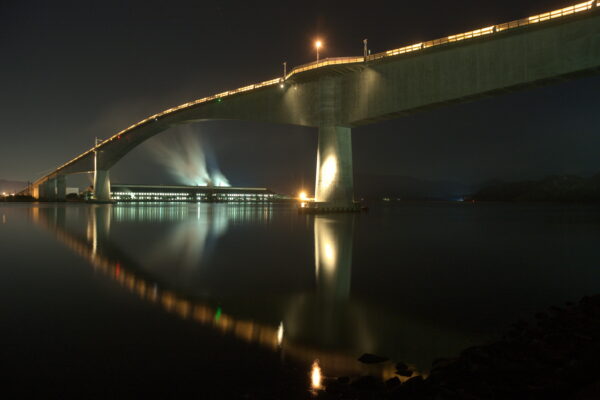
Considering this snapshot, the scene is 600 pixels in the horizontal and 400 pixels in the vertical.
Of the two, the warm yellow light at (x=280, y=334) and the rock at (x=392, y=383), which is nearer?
the rock at (x=392, y=383)

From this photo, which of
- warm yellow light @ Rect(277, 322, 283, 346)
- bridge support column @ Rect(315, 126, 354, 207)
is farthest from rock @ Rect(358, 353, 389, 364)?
bridge support column @ Rect(315, 126, 354, 207)

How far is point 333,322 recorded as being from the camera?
5934 millimetres

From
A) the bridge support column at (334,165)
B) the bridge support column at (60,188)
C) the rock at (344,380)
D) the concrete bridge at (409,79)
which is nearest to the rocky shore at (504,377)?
the rock at (344,380)

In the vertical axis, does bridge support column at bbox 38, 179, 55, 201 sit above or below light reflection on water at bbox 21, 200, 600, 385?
above

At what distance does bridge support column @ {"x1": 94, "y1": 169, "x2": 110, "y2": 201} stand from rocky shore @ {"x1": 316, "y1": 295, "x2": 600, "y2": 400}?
89.3 meters

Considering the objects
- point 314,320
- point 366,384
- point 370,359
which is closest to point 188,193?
point 314,320

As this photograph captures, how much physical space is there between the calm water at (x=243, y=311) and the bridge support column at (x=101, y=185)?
76964 mm

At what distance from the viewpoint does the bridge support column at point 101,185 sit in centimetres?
8432

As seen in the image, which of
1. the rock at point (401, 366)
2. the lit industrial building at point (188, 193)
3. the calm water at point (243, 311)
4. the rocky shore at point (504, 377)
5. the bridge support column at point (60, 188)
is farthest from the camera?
the lit industrial building at point (188, 193)

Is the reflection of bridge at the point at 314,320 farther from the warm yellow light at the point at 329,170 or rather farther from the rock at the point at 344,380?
the warm yellow light at the point at 329,170

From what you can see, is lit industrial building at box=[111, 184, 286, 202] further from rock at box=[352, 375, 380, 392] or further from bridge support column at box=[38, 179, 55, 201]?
rock at box=[352, 375, 380, 392]

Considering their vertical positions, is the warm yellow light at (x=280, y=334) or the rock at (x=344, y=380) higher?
the warm yellow light at (x=280, y=334)

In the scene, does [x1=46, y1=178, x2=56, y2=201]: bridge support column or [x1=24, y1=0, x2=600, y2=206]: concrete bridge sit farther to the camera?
[x1=46, y1=178, x2=56, y2=201]: bridge support column

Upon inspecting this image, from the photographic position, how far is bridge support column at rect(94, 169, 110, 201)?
84.3 metres
